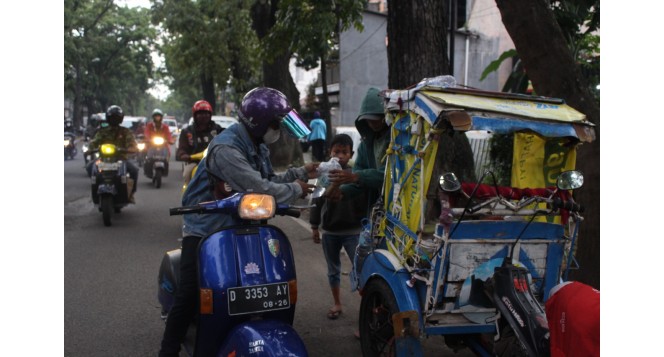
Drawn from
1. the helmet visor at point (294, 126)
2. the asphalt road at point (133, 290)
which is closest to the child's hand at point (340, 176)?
the helmet visor at point (294, 126)

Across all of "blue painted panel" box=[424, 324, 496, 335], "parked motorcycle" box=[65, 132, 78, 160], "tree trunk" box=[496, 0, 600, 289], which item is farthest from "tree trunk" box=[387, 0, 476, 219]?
"parked motorcycle" box=[65, 132, 78, 160]

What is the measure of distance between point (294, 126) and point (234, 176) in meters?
0.42

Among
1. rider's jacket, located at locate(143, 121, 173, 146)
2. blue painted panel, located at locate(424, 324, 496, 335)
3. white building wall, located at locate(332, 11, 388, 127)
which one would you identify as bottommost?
blue painted panel, located at locate(424, 324, 496, 335)

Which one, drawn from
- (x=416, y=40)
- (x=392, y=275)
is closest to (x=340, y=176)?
(x=392, y=275)

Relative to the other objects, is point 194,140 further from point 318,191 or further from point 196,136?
point 318,191

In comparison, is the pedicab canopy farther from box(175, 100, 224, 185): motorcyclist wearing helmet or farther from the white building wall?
the white building wall

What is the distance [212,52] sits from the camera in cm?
2691

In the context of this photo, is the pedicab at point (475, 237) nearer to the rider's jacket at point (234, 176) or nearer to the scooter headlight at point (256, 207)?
the rider's jacket at point (234, 176)

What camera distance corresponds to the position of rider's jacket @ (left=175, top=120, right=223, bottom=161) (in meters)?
8.30

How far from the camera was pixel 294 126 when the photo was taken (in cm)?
329

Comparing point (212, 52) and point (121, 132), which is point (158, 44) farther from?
point (121, 132)

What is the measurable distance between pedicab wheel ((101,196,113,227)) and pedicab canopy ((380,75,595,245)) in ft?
20.5

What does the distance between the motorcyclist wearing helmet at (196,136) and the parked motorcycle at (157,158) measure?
5.83 metres

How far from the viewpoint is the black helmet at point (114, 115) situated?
30.8 feet
